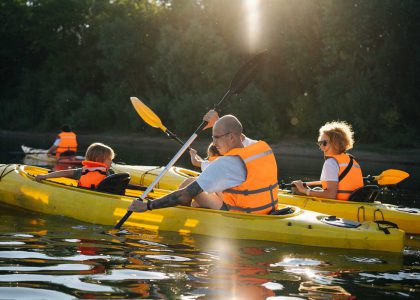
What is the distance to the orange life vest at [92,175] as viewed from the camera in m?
7.44

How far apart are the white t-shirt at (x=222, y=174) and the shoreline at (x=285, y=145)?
1736cm

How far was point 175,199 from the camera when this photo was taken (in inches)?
236

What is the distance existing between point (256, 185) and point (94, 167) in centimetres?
236

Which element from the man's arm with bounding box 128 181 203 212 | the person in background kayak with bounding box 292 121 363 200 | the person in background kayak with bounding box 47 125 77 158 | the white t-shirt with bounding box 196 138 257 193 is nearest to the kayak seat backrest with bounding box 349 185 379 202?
the person in background kayak with bounding box 292 121 363 200

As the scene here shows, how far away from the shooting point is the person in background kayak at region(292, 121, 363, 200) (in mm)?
7520

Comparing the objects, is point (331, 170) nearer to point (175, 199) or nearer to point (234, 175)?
point (234, 175)

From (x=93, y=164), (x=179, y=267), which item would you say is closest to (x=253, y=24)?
(x=93, y=164)

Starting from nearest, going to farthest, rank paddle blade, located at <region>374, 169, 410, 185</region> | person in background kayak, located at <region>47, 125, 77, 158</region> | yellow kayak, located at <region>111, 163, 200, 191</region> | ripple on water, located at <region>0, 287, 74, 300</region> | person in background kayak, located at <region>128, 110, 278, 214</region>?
1. ripple on water, located at <region>0, 287, 74, 300</region>
2. person in background kayak, located at <region>128, 110, 278, 214</region>
3. paddle blade, located at <region>374, 169, 410, 185</region>
4. yellow kayak, located at <region>111, 163, 200, 191</region>
5. person in background kayak, located at <region>47, 125, 77, 158</region>

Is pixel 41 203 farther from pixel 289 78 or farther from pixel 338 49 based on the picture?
pixel 289 78

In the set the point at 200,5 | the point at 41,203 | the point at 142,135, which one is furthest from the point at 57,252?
the point at 200,5

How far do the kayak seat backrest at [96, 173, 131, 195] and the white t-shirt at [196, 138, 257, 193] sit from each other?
1783mm

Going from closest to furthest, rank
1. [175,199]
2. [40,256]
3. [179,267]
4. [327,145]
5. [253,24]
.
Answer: [179,267]
[40,256]
[175,199]
[327,145]
[253,24]

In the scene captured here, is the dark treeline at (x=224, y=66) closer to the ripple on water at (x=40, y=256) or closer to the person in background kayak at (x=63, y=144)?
the person in background kayak at (x=63, y=144)

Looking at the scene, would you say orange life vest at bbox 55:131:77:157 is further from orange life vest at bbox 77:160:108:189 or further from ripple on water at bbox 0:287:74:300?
ripple on water at bbox 0:287:74:300
